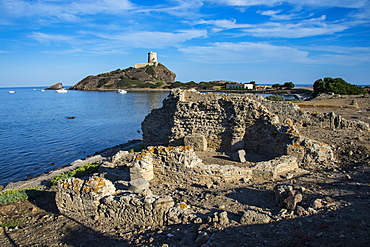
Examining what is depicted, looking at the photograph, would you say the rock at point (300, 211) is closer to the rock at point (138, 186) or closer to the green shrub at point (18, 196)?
the rock at point (138, 186)

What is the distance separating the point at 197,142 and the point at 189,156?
358 centimetres

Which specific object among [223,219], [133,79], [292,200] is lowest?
[223,219]

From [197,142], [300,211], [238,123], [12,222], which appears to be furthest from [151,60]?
[300,211]

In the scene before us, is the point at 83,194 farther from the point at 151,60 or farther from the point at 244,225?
the point at 151,60

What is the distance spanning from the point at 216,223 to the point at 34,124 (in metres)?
40.6

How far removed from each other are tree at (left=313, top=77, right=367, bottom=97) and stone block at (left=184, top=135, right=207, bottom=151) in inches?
1447

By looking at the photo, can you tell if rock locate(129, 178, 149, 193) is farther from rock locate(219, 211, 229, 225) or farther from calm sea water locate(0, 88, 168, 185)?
calm sea water locate(0, 88, 168, 185)

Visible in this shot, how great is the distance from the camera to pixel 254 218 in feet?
20.3

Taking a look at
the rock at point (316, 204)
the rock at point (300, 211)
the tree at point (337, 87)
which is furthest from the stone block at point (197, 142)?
the tree at point (337, 87)

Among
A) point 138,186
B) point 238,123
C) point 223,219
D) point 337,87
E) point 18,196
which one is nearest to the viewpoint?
point 223,219

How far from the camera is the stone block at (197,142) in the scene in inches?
515

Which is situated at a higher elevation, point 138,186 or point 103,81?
point 103,81

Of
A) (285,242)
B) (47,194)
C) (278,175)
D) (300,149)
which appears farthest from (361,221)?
(47,194)

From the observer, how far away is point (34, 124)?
3953 centimetres
